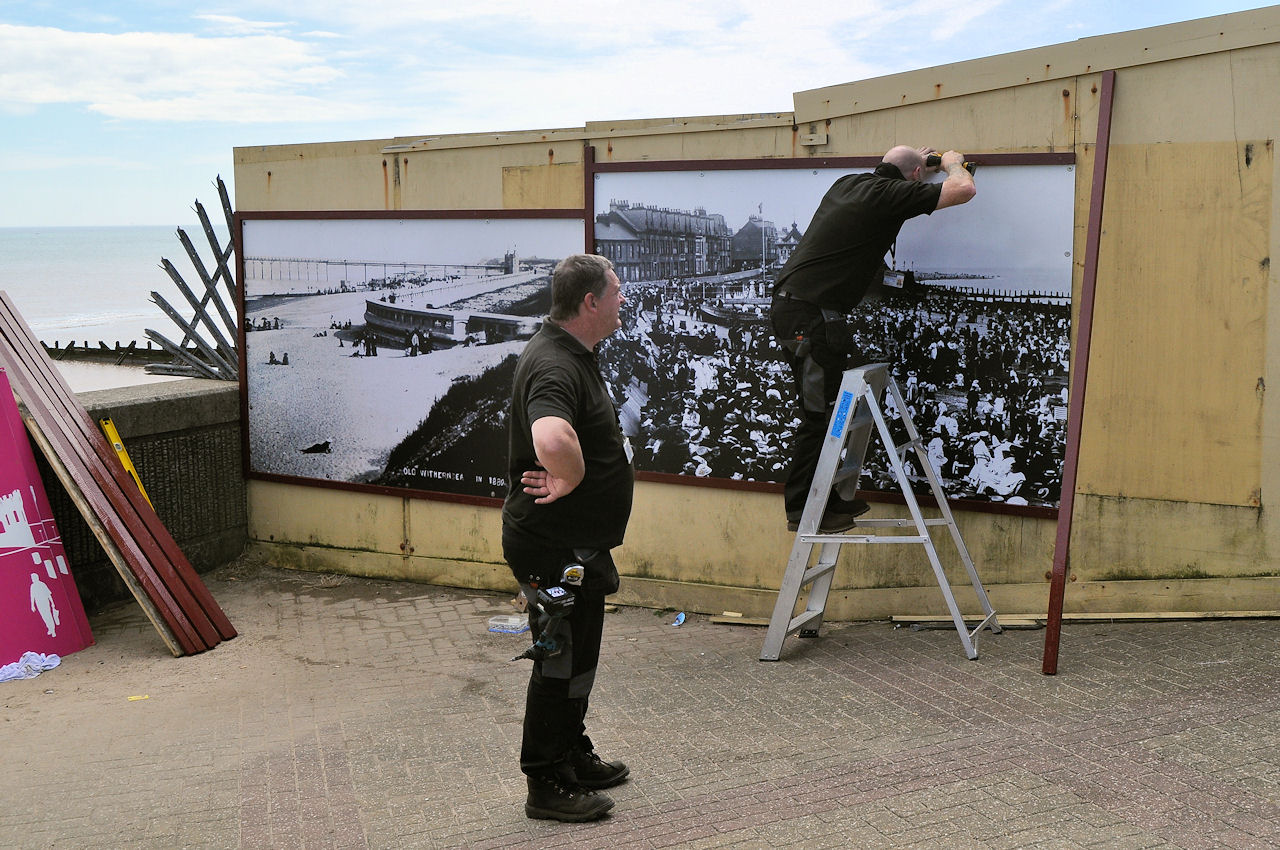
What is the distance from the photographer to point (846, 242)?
568 centimetres

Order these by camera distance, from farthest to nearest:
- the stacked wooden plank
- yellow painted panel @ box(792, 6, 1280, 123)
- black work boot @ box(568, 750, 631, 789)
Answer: the stacked wooden plank → yellow painted panel @ box(792, 6, 1280, 123) → black work boot @ box(568, 750, 631, 789)

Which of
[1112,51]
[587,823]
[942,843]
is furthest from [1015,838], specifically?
[1112,51]

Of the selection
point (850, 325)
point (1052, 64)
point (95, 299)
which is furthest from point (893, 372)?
point (95, 299)

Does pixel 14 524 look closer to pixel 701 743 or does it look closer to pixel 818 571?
pixel 701 743

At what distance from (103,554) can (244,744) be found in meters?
3.08

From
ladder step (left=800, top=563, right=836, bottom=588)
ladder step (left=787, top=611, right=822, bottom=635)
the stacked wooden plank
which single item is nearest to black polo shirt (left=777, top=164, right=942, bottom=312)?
ladder step (left=800, top=563, right=836, bottom=588)

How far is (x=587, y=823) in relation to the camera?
4.04m

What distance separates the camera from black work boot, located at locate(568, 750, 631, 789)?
428 centimetres

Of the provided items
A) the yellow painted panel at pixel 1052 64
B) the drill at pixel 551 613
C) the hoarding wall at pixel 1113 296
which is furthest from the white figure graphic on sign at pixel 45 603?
the yellow painted panel at pixel 1052 64

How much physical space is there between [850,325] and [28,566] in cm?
475

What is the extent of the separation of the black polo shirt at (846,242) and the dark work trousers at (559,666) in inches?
89.1

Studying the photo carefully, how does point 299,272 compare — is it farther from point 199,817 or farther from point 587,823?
point 587,823

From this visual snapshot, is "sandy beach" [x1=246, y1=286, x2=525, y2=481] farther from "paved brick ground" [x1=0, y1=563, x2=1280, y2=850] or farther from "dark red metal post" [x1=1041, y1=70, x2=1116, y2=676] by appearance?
"dark red metal post" [x1=1041, y1=70, x2=1116, y2=676]

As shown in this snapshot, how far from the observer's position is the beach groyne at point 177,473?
744 centimetres
